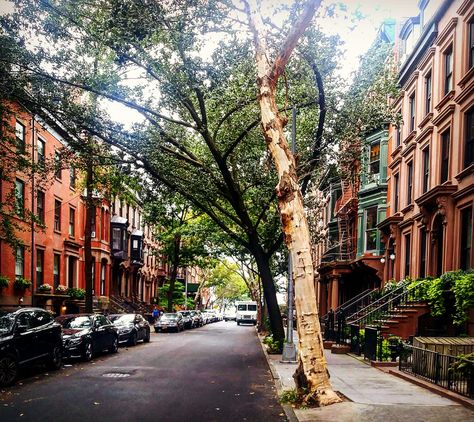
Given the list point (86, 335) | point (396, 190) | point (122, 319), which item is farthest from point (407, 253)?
point (86, 335)

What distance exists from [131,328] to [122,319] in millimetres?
1045

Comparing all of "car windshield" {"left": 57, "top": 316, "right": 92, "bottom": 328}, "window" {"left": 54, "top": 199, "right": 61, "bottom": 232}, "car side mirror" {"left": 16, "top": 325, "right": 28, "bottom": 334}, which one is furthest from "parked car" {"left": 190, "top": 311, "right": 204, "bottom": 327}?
"car side mirror" {"left": 16, "top": 325, "right": 28, "bottom": 334}

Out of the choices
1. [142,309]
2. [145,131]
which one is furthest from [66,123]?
[142,309]

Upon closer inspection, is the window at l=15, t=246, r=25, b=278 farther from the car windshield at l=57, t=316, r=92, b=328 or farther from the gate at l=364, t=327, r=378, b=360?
the gate at l=364, t=327, r=378, b=360

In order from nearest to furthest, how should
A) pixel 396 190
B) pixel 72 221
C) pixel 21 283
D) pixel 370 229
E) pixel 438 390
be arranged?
pixel 438 390
pixel 21 283
pixel 396 190
pixel 370 229
pixel 72 221

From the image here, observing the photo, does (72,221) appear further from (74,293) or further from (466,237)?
(466,237)

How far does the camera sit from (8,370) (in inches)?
487

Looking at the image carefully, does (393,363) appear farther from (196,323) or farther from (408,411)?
(196,323)

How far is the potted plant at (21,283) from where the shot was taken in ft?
83.7

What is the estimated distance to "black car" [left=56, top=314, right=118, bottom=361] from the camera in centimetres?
1733

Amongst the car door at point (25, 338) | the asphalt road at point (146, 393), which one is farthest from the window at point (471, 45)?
the car door at point (25, 338)

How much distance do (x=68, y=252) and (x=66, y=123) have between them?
621 inches

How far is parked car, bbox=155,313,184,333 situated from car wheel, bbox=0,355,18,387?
27.4 m

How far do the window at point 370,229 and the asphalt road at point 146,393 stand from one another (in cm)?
1364
